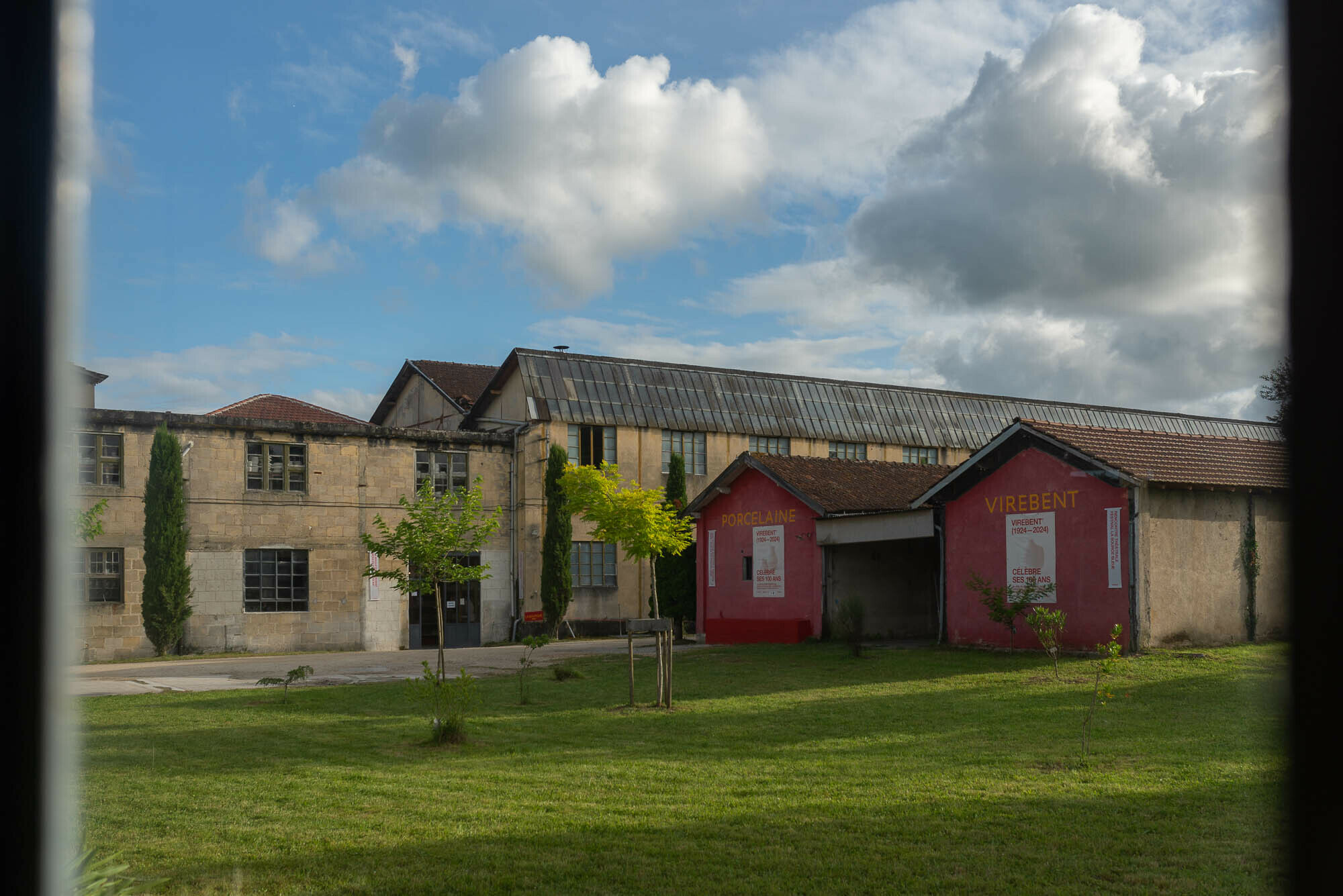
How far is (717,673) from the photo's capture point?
1855 centimetres

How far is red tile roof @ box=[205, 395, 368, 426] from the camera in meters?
37.2

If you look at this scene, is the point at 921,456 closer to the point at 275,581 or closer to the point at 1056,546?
the point at 1056,546

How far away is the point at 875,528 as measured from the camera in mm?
23734

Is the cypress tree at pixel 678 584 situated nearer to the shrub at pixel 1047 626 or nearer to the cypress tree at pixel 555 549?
the cypress tree at pixel 555 549

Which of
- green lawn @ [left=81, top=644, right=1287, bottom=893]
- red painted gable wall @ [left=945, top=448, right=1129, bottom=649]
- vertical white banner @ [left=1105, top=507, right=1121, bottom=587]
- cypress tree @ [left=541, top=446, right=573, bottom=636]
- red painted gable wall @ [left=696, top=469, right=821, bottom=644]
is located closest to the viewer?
green lawn @ [left=81, top=644, right=1287, bottom=893]

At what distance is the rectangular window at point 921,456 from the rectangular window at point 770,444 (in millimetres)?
5664

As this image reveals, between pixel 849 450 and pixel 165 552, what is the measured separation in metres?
23.8

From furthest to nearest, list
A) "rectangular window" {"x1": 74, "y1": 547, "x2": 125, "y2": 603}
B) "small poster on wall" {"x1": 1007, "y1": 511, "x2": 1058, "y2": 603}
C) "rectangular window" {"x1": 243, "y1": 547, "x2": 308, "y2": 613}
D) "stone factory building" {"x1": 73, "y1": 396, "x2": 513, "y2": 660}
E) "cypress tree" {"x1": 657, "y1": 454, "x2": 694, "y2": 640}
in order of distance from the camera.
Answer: "cypress tree" {"x1": 657, "y1": 454, "x2": 694, "y2": 640} < "rectangular window" {"x1": 243, "y1": 547, "x2": 308, "y2": 613} < "stone factory building" {"x1": 73, "y1": 396, "x2": 513, "y2": 660} < "rectangular window" {"x1": 74, "y1": 547, "x2": 125, "y2": 603} < "small poster on wall" {"x1": 1007, "y1": 511, "x2": 1058, "y2": 603}

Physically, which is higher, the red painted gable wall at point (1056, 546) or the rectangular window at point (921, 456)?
the rectangular window at point (921, 456)

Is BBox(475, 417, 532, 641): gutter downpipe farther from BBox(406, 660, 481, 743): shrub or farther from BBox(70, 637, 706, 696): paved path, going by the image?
BBox(406, 660, 481, 743): shrub

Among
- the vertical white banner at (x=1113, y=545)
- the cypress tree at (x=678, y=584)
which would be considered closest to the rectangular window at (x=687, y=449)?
the cypress tree at (x=678, y=584)

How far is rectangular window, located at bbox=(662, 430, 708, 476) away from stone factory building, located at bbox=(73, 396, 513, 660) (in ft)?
22.3

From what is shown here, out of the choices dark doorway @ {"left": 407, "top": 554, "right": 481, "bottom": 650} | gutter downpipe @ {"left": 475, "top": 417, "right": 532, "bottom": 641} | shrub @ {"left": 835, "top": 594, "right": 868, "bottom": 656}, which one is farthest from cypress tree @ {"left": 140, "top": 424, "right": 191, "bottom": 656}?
shrub @ {"left": 835, "top": 594, "right": 868, "bottom": 656}

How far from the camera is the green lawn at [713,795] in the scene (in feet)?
19.0
